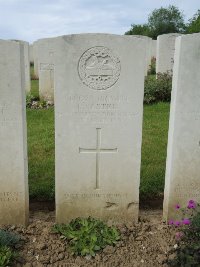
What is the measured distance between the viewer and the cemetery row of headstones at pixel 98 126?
3.63m

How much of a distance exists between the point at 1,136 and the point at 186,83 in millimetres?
2033

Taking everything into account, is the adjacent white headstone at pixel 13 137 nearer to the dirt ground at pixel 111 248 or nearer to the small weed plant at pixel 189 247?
the dirt ground at pixel 111 248

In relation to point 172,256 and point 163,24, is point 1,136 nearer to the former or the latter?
point 172,256

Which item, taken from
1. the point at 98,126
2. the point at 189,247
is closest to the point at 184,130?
the point at 98,126

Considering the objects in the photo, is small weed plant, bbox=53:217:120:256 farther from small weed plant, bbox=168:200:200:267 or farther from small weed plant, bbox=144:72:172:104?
small weed plant, bbox=144:72:172:104

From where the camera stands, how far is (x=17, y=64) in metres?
3.57

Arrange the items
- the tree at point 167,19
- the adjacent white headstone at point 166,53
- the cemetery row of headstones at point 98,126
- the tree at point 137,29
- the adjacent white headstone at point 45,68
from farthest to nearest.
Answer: the tree at point 167,19 < the tree at point 137,29 < the adjacent white headstone at point 166,53 < the adjacent white headstone at point 45,68 < the cemetery row of headstones at point 98,126

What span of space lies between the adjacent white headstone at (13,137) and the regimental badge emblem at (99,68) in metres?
0.64

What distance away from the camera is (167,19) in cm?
5931

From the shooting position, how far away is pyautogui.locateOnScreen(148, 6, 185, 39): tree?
54944 millimetres

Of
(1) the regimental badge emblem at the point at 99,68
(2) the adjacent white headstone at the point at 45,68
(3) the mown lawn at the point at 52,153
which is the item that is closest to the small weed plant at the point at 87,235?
(3) the mown lawn at the point at 52,153

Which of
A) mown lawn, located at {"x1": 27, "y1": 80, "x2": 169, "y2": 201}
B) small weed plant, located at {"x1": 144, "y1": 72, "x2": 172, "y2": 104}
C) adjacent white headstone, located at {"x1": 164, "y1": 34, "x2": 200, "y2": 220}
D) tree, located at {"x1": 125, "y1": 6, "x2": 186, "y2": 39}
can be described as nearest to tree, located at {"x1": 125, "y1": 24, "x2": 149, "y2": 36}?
tree, located at {"x1": 125, "y1": 6, "x2": 186, "y2": 39}

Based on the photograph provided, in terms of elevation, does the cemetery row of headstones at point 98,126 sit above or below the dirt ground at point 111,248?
above

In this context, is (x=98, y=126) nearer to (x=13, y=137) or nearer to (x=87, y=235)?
(x=13, y=137)
